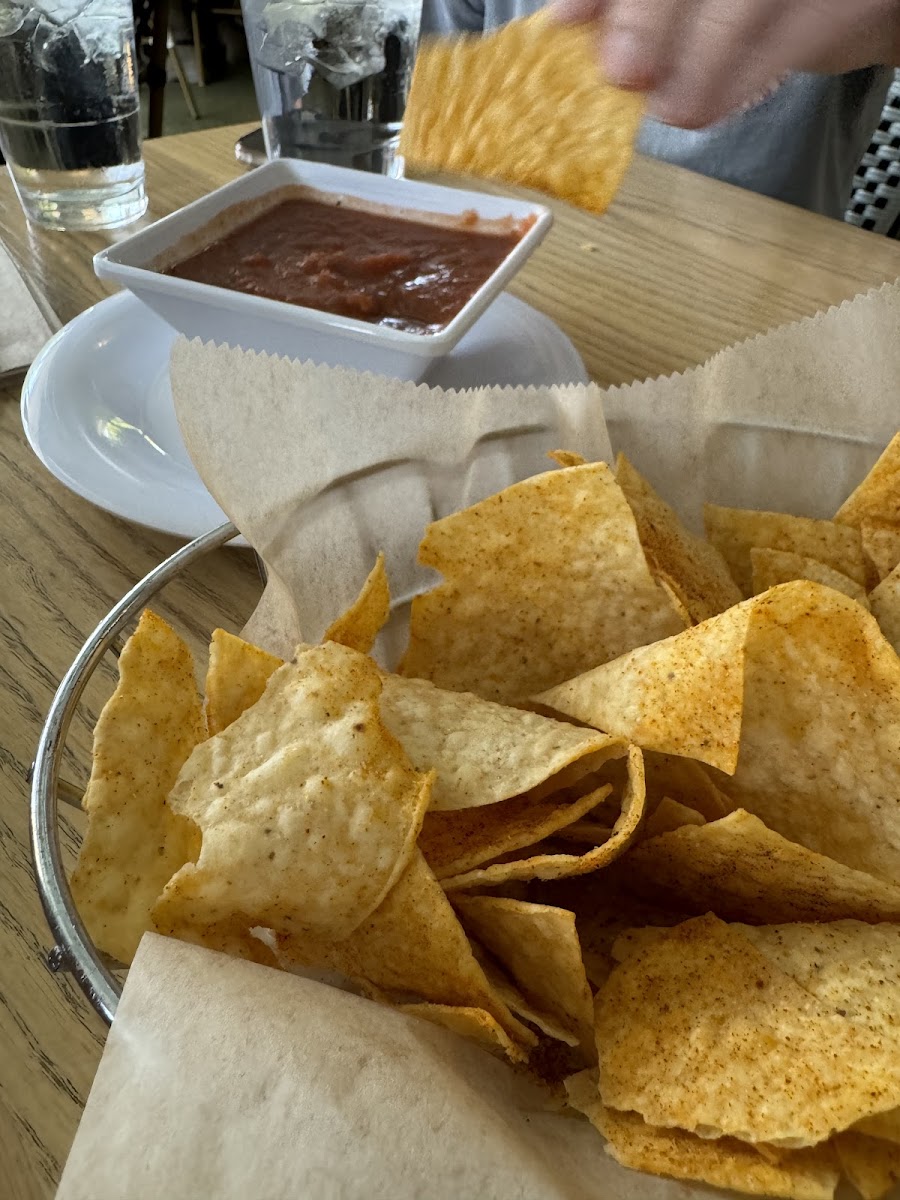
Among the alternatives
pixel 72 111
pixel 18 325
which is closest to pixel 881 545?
pixel 18 325

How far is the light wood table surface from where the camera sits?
2.18 ft

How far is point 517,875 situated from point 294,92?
156cm

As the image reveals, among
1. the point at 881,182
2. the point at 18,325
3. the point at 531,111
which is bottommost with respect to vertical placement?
the point at 881,182

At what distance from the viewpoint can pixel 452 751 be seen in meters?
0.65

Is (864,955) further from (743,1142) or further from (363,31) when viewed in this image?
(363,31)

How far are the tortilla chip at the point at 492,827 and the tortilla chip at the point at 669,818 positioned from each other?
38 millimetres

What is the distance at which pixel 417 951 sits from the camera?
58 centimetres

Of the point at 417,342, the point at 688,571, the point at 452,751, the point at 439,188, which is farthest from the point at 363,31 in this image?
the point at 452,751

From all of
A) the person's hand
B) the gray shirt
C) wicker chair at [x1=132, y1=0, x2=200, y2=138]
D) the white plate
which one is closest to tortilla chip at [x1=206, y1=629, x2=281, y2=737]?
the white plate

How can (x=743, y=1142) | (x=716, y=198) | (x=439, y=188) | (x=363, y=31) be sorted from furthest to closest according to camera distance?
(x=716, y=198), (x=363, y=31), (x=439, y=188), (x=743, y=1142)

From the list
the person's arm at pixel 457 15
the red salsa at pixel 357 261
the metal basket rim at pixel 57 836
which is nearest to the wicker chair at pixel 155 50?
the person's arm at pixel 457 15

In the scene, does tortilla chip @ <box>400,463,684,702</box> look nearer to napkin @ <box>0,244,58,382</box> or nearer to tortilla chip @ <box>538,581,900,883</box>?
tortilla chip @ <box>538,581,900,883</box>

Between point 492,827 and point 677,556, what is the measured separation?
261 millimetres

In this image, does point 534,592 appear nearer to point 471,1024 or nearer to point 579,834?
point 579,834
